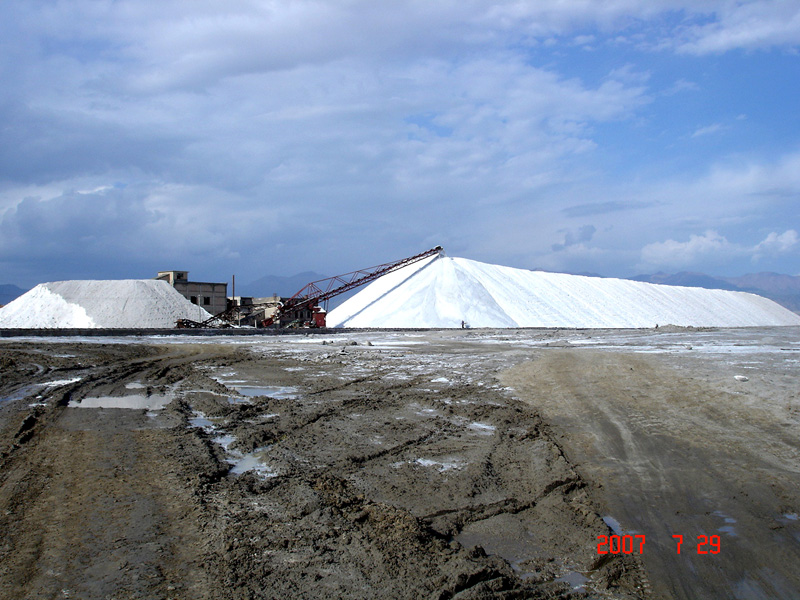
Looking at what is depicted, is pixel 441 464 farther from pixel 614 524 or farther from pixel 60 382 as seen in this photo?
pixel 60 382

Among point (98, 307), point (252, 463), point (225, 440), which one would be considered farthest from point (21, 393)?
point (98, 307)

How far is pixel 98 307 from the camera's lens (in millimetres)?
40406

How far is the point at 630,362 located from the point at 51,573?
1279 cm

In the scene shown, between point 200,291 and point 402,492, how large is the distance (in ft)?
170

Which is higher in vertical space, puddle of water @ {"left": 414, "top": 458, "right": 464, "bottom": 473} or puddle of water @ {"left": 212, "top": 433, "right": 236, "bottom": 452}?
puddle of water @ {"left": 212, "top": 433, "right": 236, "bottom": 452}

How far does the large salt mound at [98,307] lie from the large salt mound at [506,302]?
12.3 m

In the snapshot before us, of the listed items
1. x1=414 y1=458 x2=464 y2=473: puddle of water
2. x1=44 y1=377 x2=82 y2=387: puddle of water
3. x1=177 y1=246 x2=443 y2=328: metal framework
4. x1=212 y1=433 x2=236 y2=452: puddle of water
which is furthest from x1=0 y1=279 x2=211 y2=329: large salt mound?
x1=414 y1=458 x2=464 y2=473: puddle of water

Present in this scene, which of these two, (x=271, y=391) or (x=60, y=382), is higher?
(x=60, y=382)

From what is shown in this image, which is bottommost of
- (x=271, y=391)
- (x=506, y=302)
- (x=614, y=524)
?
(x=614, y=524)

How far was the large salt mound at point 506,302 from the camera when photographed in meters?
38.5

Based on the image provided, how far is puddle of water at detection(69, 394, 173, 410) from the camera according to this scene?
8.57m

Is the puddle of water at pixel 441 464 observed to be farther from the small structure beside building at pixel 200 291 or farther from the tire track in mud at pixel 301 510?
the small structure beside building at pixel 200 291

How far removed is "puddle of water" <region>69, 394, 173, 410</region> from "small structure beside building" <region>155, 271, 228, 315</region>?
4490 centimetres

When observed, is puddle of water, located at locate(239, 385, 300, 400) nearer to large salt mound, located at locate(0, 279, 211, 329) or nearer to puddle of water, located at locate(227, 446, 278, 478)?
puddle of water, located at locate(227, 446, 278, 478)
